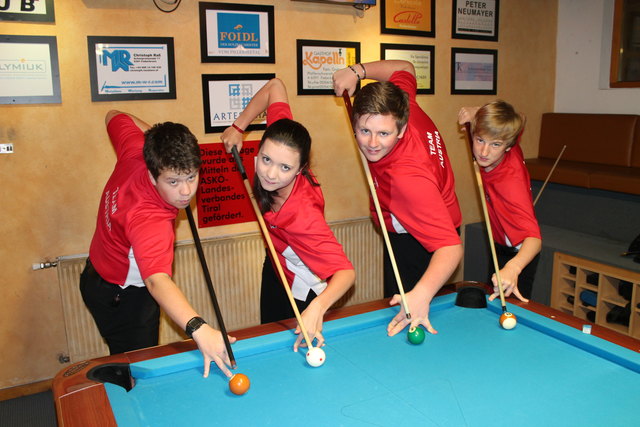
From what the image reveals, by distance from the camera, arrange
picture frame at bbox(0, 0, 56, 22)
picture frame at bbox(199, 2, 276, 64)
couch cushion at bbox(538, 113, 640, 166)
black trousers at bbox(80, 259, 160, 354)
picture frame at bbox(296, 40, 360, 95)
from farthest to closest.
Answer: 1. couch cushion at bbox(538, 113, 640, 166)
2. picture frame at bbox(296, 40, 360, 95)
3. picture frame at bbox(199, 2, 276, 64)
4. picture frame at bbox(0, 0, 56, 22)
5. black trousers at bbox(80, 259, 160, 354)

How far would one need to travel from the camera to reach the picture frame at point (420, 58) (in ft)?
12.6

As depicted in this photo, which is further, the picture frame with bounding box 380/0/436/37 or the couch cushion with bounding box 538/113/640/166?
the couch cushion with bounding box 538/113/640/166

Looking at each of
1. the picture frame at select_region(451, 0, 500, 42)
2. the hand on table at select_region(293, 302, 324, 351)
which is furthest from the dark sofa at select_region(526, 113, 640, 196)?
the hand on table at select_region(293, 302, 324, 351)

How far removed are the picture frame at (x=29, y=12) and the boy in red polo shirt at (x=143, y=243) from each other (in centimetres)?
85

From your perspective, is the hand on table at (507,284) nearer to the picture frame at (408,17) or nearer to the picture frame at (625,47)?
the picture frame at (408,17)

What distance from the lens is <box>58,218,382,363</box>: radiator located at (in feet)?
10.0

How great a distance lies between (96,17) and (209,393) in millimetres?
2302

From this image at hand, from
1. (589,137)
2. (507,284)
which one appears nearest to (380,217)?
(507,284)

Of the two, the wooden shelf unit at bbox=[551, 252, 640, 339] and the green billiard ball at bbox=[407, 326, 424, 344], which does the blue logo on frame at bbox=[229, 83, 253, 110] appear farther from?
the wooden shelf unit at bbox=[551, 252, 640, 339]

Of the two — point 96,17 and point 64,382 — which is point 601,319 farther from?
point 96,17

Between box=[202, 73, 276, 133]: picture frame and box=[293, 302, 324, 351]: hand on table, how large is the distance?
1.89 meters

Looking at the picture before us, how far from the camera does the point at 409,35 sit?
12.7 ft

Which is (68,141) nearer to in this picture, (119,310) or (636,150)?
(119,310)

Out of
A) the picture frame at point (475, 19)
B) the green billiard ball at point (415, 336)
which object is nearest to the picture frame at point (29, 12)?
the green billiard ball at point (415, 336)
